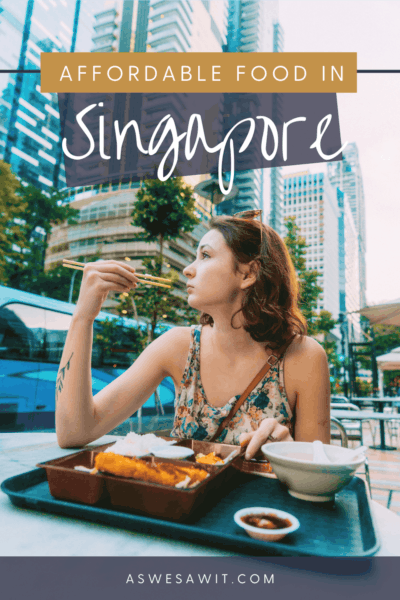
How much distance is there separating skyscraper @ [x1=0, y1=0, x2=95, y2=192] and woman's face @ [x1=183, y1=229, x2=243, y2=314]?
2.00 metres

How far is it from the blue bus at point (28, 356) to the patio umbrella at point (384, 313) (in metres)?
4.84

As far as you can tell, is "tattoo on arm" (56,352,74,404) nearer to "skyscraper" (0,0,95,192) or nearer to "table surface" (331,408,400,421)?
"skyscraper" (0,0,95,192)

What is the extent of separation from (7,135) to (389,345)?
18008mm

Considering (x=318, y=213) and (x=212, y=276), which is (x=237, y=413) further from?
(x=318, y=213)

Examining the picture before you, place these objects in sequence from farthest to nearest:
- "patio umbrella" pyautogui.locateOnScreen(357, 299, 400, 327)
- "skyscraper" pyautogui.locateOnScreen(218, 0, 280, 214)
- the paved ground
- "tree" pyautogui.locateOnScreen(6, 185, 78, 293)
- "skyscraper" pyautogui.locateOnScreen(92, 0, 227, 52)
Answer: "tree" pyautogui.locateOnScreen(6, 185, 78, 293) < "patio umbrella" pyautogui.locateOnScreen(357, 299, 400, 327) < "skyscraper" pyautogui.locateOnScreen(218, 0, 280, 214) < "skyscraper" pyautogui.locateOnScreen(92, 0, 227, 52) < the paved ground

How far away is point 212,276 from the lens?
129 cm

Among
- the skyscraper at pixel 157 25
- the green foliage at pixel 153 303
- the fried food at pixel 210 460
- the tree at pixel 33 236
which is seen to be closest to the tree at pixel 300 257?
the green foliage at pixel 153 303

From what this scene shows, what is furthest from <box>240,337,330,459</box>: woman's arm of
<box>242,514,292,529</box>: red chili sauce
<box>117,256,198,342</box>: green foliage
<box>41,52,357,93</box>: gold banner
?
<box>117,256,198,342</box>: green foliage

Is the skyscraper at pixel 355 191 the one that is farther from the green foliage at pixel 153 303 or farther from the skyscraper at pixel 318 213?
the green foliage at pixel 153 303

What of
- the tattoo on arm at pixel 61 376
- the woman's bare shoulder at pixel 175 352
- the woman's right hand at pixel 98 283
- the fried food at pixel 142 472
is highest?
the woman's right hand at pixel 98 283

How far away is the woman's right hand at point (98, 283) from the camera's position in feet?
3.69

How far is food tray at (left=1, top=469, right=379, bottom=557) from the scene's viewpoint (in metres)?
0.52

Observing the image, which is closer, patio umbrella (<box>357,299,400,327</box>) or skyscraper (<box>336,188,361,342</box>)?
patio umbrella (<box>357,299,400,327</box>)

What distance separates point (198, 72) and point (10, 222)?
246 inches
